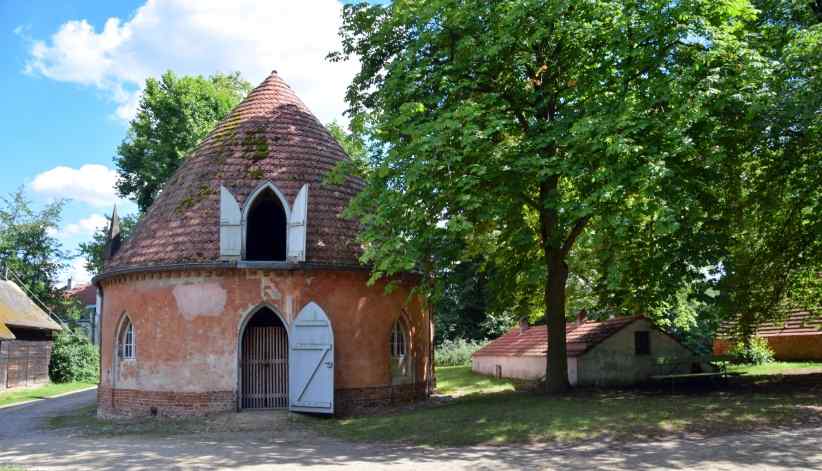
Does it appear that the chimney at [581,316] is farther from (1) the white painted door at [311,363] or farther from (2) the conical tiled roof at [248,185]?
(1) the white painted door at [311,363]

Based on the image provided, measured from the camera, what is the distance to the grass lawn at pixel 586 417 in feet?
39.7

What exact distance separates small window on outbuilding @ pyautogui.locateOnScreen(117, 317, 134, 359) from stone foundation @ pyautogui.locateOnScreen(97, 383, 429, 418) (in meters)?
0.99

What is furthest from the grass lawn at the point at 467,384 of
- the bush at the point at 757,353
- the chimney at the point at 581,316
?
the bush at the point at 757,353

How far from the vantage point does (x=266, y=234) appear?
21.5 m

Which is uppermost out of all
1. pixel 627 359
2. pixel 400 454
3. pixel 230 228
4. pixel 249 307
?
pixel 230 228

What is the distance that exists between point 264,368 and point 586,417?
8.41 meters

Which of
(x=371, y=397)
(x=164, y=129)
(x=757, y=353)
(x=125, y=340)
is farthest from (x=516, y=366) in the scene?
(x=164, y=129)

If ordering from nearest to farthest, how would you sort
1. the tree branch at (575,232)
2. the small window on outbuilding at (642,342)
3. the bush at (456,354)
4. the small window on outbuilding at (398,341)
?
the tree branch at (575,232), the small window on outbuilding at (398,341), the small window on outbuilding at (642,342), the bush at (456,354)

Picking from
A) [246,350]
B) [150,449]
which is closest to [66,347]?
[246,350]

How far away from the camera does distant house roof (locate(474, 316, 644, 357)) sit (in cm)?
2145

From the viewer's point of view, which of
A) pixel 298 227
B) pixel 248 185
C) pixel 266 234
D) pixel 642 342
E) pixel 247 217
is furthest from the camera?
pixel 642 342

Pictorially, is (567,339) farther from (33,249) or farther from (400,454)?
(33,249)

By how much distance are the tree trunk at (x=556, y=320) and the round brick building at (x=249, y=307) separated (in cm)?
358

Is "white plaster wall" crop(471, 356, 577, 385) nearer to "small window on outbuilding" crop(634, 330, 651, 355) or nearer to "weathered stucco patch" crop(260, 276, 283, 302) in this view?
"small window on outbuilding" crop(634, 330, 651, 355)
